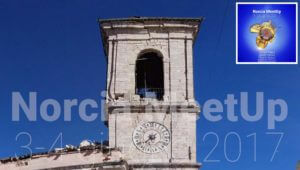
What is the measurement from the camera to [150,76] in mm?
33875

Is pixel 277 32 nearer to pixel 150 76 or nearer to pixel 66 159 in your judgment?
pixel 66 159

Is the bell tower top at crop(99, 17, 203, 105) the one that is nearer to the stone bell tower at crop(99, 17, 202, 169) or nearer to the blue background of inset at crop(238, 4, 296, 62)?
the stone bell tower at crop(99, 17, 202, 169)

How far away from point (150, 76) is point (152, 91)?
39.4 inches

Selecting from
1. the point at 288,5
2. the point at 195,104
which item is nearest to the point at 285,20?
the point at 288,5

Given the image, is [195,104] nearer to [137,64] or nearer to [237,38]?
[137,64]

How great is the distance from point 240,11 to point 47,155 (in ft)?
38.4

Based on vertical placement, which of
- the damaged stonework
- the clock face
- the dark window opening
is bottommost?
the damaged stonework

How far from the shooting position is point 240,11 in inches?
816

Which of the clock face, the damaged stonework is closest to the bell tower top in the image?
the clock face

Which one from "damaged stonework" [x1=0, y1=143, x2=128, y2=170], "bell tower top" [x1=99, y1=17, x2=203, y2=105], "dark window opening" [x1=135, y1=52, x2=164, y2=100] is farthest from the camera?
"dark window opening" [x1=135, y1=52, x2=164, y2=100]

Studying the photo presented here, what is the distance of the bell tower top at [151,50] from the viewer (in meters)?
32.6

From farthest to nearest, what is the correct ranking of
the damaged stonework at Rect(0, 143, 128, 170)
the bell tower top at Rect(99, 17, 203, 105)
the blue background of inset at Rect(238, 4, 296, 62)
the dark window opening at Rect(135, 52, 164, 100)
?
the dark window opening at Rect(135, 52, 164, 100), the bell tower top at Rect(99, 17, 203, 105), the damaged stonework at Rect(0, 143, 128, 170), the blue background of inset at Rect(238, 4, 296, 62)

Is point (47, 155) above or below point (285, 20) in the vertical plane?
below

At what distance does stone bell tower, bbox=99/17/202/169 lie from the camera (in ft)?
104
